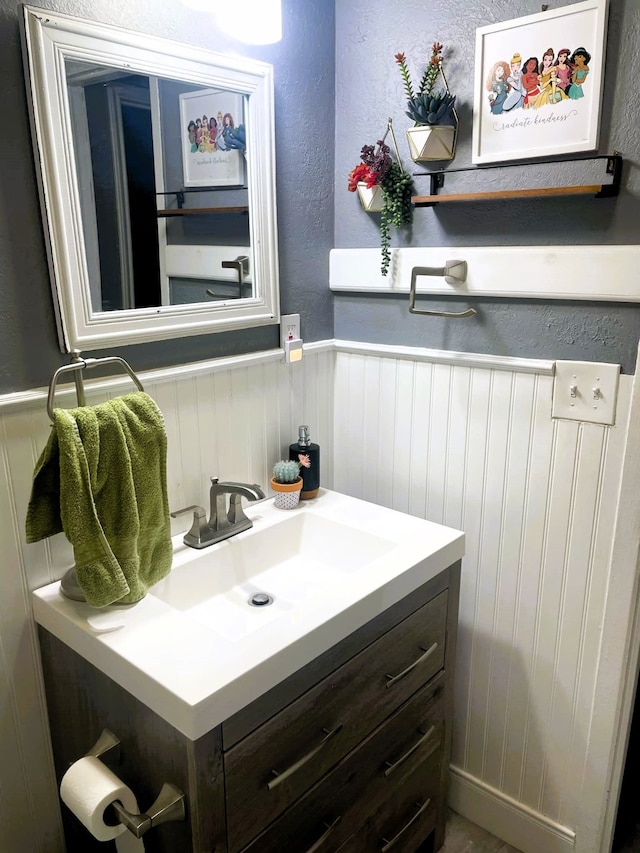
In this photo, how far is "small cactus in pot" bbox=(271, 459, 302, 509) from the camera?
1656mm

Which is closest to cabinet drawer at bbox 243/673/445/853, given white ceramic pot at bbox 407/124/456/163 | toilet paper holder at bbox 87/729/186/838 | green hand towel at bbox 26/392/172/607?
toilet paper holder at bbox 87/729/186/838

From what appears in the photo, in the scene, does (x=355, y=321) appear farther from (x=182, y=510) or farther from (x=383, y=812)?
(x=383, y=812)

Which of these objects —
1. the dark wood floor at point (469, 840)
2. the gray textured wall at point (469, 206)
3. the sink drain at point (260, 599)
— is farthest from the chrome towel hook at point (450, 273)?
the dark wood floor at point (469, 840)

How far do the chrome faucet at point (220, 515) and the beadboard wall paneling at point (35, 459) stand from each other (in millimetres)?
50

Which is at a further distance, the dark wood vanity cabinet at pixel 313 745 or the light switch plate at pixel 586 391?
the light switch plate at pixel 586 391

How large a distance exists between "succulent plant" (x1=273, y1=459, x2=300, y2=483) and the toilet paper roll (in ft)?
2.50

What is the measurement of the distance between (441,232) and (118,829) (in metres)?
1.39

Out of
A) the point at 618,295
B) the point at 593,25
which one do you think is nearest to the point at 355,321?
the point at 618,295

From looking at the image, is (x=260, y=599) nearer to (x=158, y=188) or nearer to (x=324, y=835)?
(x=324, y=835)

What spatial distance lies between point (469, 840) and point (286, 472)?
3.67ft

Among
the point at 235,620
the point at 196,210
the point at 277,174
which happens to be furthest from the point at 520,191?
the point at 235,620

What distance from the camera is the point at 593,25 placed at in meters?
1.26

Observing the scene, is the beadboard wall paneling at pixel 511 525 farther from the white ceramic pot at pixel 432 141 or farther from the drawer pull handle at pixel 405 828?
the white ceramic pot at pixel 432 141

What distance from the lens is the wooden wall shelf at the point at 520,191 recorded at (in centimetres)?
128
